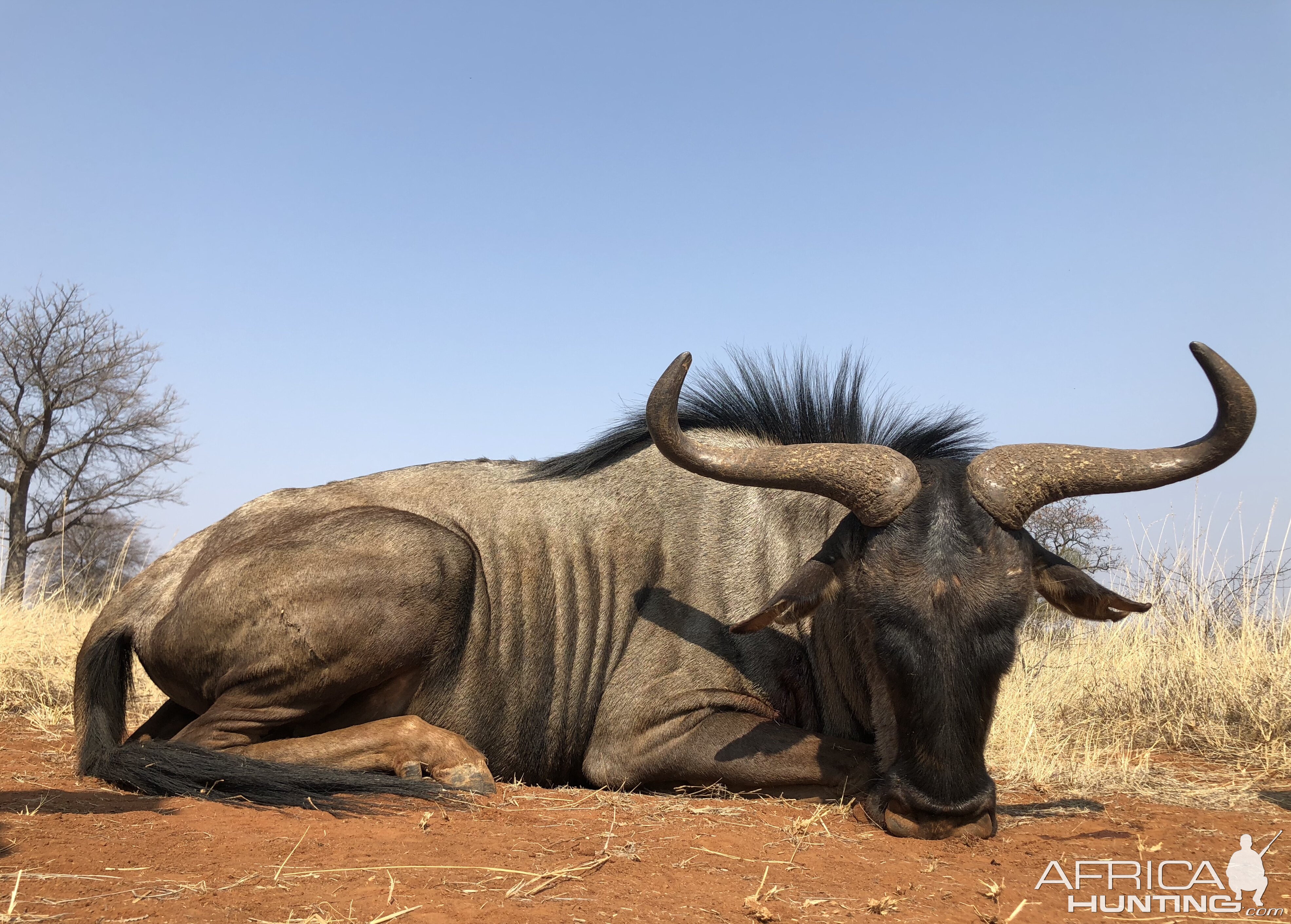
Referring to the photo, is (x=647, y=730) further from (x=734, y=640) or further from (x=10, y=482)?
(x=10, y=482)

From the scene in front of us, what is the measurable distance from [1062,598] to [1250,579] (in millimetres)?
5552

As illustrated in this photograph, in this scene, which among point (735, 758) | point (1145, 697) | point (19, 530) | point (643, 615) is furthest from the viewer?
point (19, 530)

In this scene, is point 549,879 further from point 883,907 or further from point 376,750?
point 376,750

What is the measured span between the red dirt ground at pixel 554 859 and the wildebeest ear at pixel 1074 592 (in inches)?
35.1

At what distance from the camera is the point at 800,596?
4.33 meters

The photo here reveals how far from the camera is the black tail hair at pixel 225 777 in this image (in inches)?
166

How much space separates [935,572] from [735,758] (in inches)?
Result: 55.7

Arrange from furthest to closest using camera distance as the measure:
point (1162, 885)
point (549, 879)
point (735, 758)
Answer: point (735, 758) < point (1162, 885) < point (549, 879)

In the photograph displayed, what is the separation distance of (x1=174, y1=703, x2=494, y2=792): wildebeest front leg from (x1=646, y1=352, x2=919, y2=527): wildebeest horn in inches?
69.5

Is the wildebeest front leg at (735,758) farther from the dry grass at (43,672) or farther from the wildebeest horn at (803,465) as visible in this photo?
the dry grass at (43,672)

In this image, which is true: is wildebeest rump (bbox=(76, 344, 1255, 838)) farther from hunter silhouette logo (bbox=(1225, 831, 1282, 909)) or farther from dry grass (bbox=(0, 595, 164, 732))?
dry grass (bbox=(0, 595, 164, 732))

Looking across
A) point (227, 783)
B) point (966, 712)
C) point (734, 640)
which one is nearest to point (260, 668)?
point (227, 783)

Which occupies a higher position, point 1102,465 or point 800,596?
point 1102,465

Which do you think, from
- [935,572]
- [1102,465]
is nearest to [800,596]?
[935,572]
